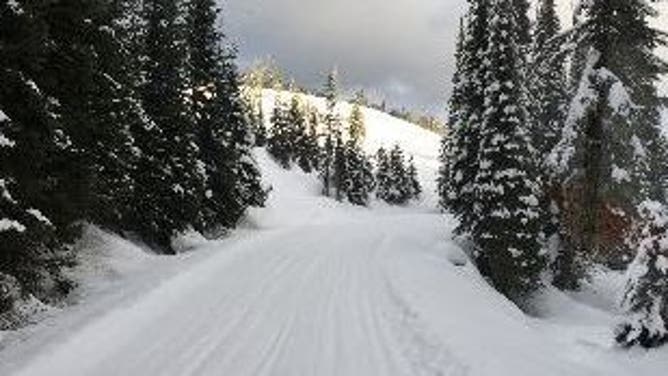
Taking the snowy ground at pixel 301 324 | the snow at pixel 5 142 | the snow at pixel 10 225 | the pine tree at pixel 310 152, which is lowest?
the snowy ground at pixel 301 324

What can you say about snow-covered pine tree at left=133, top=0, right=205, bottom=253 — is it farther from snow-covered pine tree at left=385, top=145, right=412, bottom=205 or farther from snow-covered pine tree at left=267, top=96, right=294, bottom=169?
snow-covered pine tree at left=385, top=145, right=412, bottom=205

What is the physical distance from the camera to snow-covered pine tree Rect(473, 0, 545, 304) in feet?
100

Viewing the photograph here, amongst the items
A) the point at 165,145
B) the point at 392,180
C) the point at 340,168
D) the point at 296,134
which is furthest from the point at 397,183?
the point at 165,145

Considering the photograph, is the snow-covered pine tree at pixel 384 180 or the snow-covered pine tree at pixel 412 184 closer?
the snow-covered pine tree at pixel 384 180

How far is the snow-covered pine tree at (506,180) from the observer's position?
30.6 m

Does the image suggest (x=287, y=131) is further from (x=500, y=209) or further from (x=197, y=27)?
(x=500, y=209)

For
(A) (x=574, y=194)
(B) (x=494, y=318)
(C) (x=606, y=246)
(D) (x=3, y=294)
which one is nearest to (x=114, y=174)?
(D) (x=3, y=294)

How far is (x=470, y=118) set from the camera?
38.2 meters

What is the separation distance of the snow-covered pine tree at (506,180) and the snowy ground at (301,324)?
1.61 metres

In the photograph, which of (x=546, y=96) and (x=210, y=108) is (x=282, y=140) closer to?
(x=546, y=96)

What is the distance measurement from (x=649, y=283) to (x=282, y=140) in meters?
110

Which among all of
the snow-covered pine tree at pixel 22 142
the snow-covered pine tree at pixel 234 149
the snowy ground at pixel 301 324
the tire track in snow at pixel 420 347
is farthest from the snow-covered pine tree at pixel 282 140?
the tire track in snow at pixel 420 347

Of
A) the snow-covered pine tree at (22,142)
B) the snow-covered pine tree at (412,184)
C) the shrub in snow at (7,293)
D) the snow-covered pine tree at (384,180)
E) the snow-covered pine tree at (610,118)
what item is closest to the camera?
the snow-covered pine tree at (22,142)

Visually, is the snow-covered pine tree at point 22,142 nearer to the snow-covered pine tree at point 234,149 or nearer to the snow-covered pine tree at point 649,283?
the snow-covered pine tree at point 649,283
